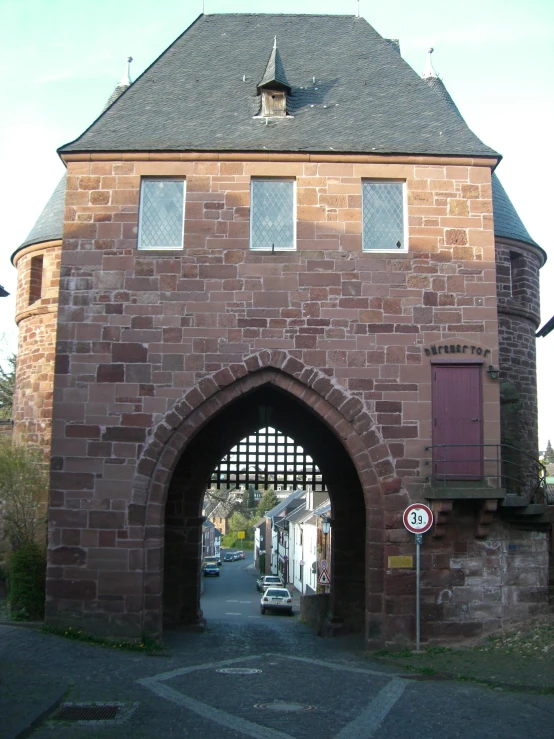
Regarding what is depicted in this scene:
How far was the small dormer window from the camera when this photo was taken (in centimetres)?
1365

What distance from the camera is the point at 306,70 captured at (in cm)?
1480

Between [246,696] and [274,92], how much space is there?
30.9ft

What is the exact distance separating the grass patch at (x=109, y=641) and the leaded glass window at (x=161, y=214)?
5.60 m

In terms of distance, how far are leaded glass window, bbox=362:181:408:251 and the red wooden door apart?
79.3 inches

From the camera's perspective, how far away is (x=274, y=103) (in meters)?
13.7

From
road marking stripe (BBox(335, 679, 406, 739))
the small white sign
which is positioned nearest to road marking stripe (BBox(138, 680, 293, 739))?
road marking stripe (BBox(335, 679, 406, 739))

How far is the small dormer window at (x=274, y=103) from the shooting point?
13648mm

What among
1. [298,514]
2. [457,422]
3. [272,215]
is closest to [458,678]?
[457,422]

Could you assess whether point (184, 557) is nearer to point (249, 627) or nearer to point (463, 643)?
point (249, 627)

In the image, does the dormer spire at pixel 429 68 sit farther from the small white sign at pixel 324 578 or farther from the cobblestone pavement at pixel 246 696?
the small white sign at pixel 324 578

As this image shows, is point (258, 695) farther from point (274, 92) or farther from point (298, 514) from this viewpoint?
point (298, 514)

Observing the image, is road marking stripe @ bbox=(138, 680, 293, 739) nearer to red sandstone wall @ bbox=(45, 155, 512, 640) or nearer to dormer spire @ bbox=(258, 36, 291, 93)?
red sandstone wall @ bbox=(45, 155, 512, 640)

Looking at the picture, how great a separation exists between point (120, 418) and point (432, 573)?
195 inches

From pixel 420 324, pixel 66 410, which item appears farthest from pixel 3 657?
pixel 420 324
